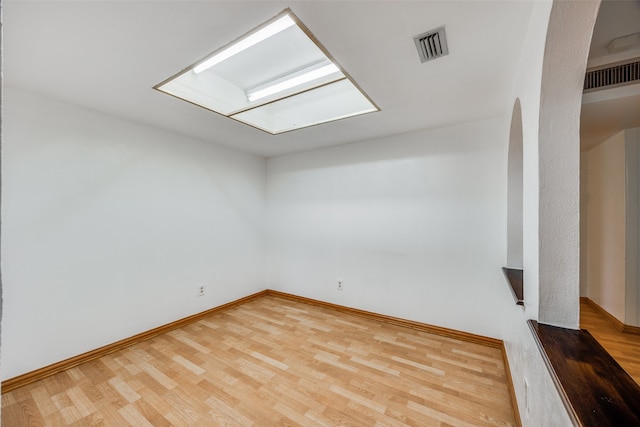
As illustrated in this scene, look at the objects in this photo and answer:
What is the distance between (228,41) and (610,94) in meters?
3.02

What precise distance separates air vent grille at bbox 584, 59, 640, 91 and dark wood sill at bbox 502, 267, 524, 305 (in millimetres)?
1572

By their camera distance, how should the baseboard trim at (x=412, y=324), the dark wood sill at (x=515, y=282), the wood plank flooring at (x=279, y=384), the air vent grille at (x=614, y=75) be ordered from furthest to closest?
the baseboard trim at (x=412, y=324), the air vent grille at (x=614, y=75), the wood plank flooring at (x=279, y=384), the dark wood sill at (x=515, y=282)

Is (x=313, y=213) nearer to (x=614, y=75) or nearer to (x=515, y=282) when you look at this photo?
(x=515, y=282)

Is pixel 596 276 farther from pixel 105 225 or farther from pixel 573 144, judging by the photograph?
pixel 105 225

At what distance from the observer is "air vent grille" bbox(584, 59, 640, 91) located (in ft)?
6.63

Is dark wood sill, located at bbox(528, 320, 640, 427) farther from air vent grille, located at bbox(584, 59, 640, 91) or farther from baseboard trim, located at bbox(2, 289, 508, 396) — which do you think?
air vent grille, located at bbox(584, 59, 640, 91)

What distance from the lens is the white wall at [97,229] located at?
2201mm

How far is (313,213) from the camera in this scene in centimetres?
395

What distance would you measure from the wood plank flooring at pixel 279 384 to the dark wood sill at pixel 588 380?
39.9 inches

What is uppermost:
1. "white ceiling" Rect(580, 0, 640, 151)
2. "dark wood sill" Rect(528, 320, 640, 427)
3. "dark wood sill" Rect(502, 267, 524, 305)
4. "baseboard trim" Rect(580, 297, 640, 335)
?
"white ceiling" Rect(580, 0, 640, 151)

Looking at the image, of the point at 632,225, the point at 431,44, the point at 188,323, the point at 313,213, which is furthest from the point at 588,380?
the point at 188,323

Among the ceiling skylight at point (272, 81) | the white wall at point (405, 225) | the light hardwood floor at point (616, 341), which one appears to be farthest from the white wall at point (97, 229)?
the light hardwood floor at point (616, 341)

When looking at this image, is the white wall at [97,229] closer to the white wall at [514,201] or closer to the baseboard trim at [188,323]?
the baseboard trim at [188,323]

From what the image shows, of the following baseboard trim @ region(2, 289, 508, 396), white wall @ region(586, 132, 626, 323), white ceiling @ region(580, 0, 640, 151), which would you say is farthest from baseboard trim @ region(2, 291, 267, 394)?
white wall @ region(586, 132, 626, 323)
